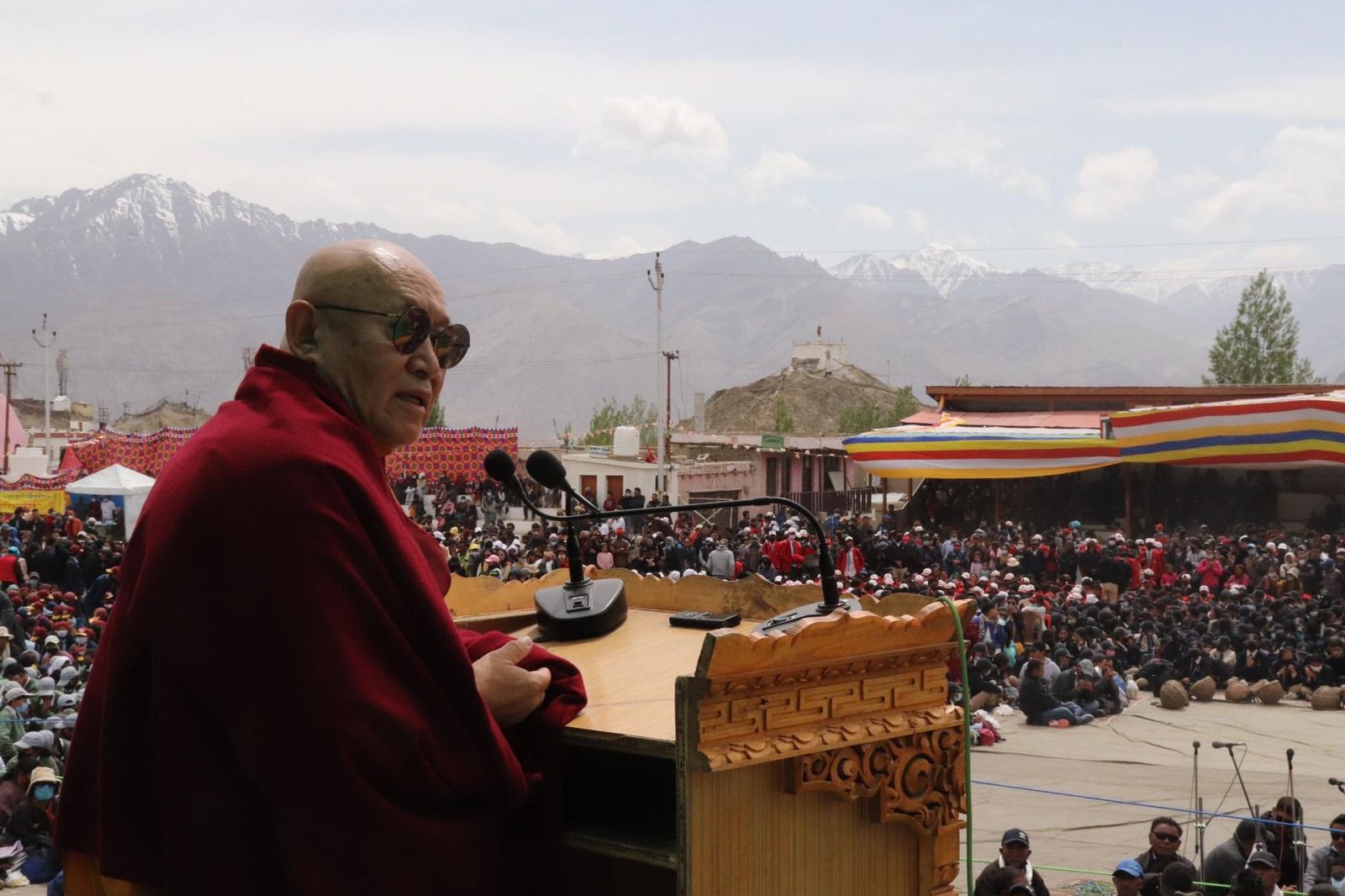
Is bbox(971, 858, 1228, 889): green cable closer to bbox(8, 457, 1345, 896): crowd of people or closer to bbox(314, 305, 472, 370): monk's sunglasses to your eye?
bbox(8, 457, 1345, 896): crowd of people

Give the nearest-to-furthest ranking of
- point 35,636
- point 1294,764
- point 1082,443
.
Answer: point 1294,764, point 35,636, point 1082,443

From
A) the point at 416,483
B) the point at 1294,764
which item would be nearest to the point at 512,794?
the point at 1294,764

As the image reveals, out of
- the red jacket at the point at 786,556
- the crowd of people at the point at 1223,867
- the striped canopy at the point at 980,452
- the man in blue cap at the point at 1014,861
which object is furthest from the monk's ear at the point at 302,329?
the striped canopy at the point at 980,452

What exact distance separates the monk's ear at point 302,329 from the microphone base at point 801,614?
98 cm

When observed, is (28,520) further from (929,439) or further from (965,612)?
(965,612)

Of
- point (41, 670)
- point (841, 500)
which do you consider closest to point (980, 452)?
point (841, 500)

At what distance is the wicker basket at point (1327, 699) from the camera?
12.2m

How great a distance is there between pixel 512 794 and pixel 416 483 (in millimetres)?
28883

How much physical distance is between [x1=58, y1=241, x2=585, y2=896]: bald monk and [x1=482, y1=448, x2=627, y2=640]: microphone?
0.73 meters

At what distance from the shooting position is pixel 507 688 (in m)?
2.24

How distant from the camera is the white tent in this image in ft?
70.2

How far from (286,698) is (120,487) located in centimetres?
2121

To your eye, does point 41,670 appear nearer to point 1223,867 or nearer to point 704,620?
point 1223,867

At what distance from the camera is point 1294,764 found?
33.5ft
